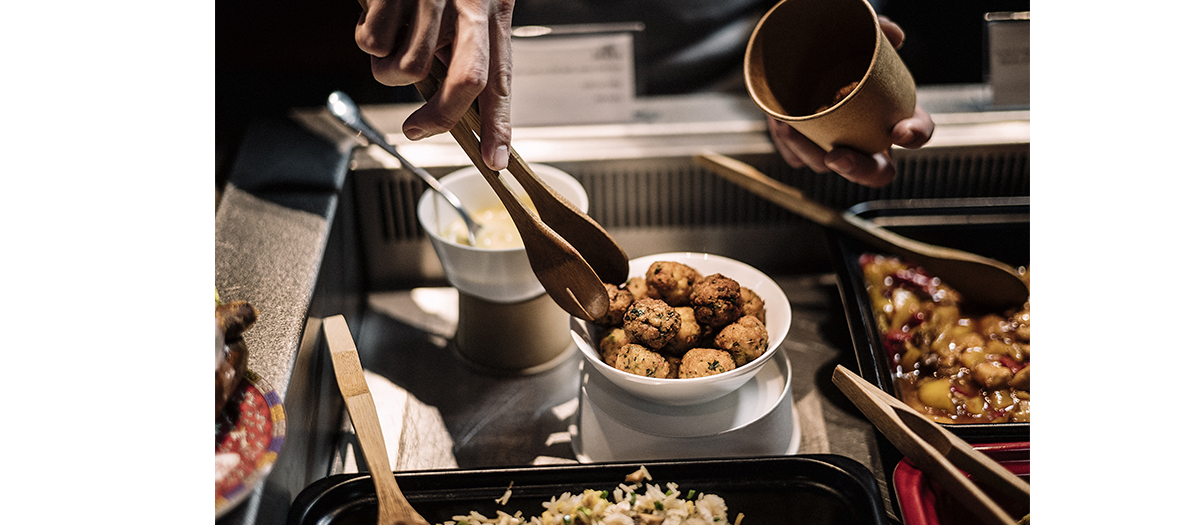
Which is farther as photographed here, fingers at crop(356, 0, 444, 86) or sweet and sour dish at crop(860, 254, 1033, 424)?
sweet and sour dish at crop(860, 254, 1033, 424)

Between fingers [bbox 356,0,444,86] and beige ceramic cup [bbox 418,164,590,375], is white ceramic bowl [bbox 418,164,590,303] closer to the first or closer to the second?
beige ceramic cup [bbox 418,164,590,375]

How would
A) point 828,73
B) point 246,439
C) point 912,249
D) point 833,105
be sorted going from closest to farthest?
1. point 246,439
2. point 833,105
3. point 828,73
4. point 912,249

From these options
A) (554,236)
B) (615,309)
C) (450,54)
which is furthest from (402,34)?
(615,309)

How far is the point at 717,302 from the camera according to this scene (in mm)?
1224

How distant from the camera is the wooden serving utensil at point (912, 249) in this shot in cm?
148

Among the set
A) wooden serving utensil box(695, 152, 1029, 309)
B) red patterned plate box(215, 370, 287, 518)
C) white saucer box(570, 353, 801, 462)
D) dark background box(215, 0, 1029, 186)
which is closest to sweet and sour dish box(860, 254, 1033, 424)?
wooden serving utensil box(695, 152, 1029, 309)

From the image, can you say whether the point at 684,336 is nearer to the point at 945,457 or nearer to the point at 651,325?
the point at 651,325

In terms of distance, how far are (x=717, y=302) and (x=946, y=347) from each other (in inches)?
19.6

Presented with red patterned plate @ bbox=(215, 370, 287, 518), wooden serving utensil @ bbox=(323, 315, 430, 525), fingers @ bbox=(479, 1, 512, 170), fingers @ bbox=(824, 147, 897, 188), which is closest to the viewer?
red patterned plate @ bbox=(215, 370, 287, 518)

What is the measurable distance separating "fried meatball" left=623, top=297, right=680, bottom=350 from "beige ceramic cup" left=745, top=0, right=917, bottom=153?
349mm

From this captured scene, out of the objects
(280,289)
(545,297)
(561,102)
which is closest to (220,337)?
(280,289)

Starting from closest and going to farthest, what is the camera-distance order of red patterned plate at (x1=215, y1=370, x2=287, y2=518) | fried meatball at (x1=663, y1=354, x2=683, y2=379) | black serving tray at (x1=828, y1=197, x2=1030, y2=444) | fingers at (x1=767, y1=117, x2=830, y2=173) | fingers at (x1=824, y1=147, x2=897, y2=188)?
red patterned plate at (x1=215, y1=370, x2=287, y2=518) → fried meatball at (x1=663, y1=354, x2=683, y2=379) → fingers at (x1=824, y1=147, x2=897, y2=188) → fingers at (x1=767, y1=117, x2=830, y2=173) → black serving tray at (x1=828, y1=197, x2=1030, y2=444)

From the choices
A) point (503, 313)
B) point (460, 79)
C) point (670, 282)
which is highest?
point (460, 79)

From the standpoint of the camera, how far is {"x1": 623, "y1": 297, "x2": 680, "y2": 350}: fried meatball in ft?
3.85
